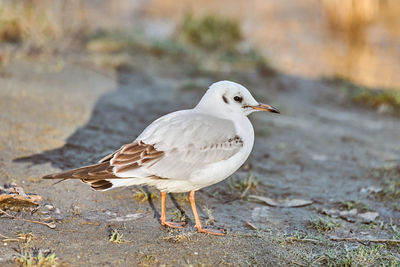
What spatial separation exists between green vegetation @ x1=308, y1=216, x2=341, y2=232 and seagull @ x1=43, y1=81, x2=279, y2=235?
32.4 inches

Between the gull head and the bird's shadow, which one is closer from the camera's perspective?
the gull head

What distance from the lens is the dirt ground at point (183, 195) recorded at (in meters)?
3.37

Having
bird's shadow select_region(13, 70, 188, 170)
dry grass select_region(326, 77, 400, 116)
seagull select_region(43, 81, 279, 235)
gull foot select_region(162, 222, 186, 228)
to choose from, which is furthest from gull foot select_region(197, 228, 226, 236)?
dry grass select_region(326, 77, 400, 116)

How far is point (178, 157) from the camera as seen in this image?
3527 millimetres

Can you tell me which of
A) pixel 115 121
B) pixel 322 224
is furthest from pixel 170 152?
pixel 115 121

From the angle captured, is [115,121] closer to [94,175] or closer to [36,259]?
[94,175]

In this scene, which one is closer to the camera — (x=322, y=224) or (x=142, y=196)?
(x=322, y=224)

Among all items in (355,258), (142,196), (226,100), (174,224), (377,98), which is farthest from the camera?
(377,98)

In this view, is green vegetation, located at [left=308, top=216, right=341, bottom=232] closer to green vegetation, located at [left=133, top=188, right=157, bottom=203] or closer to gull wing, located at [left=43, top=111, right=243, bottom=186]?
gull wing, located at [left=43, top=111, right=243, bottom=186]

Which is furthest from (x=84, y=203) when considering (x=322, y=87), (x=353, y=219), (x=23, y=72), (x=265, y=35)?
(x=265, y=35)

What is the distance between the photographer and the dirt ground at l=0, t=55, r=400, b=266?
3369mm

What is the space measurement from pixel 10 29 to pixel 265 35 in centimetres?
597

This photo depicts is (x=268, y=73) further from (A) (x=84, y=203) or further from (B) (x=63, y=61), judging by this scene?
(A) (x=84, y=203)

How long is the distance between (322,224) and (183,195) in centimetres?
116
